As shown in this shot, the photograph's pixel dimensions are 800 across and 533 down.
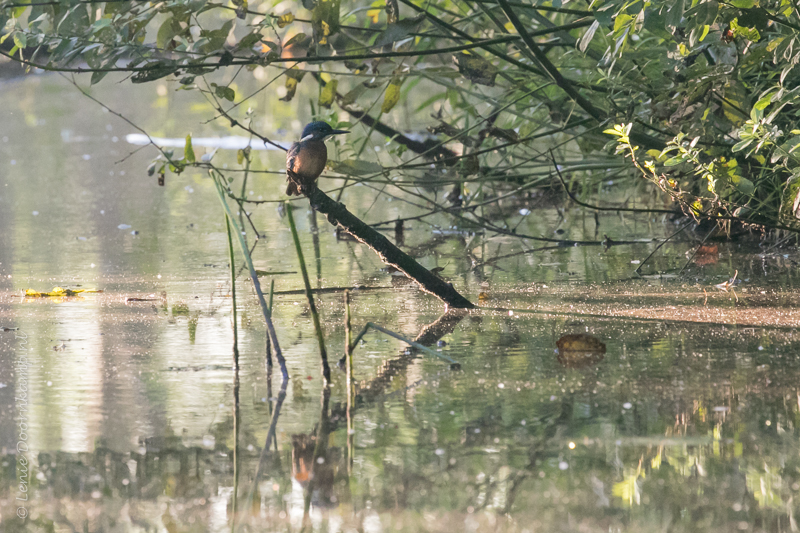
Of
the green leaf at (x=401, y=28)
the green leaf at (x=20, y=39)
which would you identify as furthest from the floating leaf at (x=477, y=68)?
the green leaf at (x=20, y=39)

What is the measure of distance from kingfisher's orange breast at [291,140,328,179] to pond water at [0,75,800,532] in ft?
1.68

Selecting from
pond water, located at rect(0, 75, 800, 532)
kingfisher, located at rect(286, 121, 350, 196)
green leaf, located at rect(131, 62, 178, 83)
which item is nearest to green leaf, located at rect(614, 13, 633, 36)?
pond water, located at rect(0, 75, 800, 532)

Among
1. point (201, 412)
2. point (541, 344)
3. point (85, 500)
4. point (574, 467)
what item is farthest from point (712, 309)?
point (85, 500)

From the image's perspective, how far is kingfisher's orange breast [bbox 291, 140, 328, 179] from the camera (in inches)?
148

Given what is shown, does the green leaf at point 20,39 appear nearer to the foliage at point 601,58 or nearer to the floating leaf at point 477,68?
the foliage at point 601,58

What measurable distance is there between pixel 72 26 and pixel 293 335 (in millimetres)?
1444

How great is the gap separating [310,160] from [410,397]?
1.30m

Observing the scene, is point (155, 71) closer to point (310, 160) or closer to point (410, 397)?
point (310, 160)

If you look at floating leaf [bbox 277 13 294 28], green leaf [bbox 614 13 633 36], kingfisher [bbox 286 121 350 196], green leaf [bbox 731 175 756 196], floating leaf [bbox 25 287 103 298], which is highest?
floating leaf [bbox 277 13 294 28]

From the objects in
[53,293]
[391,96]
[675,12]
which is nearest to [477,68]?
[391,96]

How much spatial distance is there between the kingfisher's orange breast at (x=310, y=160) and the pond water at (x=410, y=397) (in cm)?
51

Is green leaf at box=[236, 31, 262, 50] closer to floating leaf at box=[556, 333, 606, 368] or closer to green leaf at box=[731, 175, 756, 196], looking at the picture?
floating leaf at box=[556, 333, 606, 368]

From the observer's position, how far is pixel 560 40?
4.57 meters

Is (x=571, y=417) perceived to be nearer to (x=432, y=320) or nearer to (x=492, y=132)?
(x=432, y=320)
